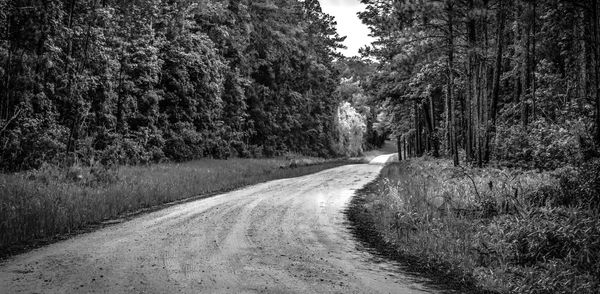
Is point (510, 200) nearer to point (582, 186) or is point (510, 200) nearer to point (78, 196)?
point (582, 186)

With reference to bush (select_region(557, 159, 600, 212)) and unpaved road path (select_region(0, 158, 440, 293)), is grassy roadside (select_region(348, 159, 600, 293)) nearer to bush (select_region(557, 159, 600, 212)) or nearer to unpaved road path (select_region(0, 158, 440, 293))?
Result: bush (select_region(557, 159, 600, 212))

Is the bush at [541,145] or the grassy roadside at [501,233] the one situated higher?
the bush at [541,145]

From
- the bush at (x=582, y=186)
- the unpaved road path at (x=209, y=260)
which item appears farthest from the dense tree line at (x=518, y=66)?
the unpaved road path at (x=209, y=260)

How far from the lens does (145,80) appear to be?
2198 centimetres

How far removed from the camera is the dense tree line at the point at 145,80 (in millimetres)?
14468

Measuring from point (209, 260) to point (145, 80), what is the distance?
1726 cm

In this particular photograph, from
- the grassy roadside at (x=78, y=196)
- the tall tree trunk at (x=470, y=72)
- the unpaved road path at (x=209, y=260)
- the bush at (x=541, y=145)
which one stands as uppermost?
the tall tree trunk at (x=470, y=72)

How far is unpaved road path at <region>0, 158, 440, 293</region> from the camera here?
563cm

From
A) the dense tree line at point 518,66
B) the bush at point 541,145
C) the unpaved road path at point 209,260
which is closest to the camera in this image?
the unpaved road path at point 209,260

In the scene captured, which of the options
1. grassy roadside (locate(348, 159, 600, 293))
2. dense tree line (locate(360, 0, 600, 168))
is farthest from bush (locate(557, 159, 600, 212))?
dense tree line (locate(360, 0, 600, 168))

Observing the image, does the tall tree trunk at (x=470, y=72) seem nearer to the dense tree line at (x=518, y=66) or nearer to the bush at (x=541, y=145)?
the dense tree line at (x=518, y=66)

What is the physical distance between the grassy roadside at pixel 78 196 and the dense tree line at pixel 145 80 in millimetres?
1727

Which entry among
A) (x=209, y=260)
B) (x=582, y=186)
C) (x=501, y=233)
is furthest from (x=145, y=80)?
(x=582, y=186)

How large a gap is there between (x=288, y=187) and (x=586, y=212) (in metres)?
12.0
